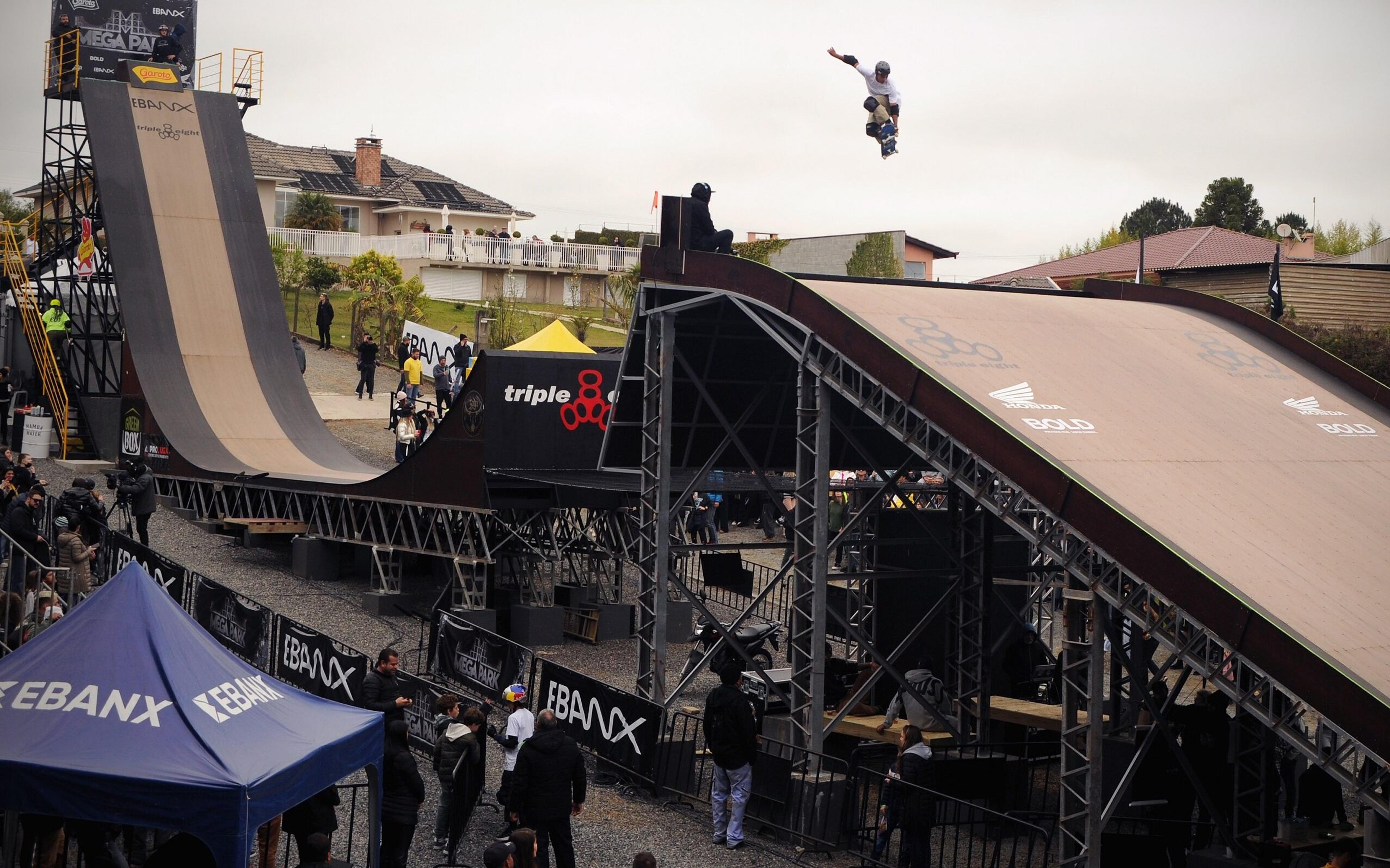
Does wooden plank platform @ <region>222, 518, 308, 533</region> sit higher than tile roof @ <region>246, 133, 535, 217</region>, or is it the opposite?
tile roof @ <region>246, 133, 535, 217</region>

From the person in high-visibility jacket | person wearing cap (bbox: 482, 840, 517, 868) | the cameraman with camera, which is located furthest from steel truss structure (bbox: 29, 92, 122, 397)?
person wearing cap (bbox: 482, 840, 517, 868)

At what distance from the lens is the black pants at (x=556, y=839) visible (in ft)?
38.8

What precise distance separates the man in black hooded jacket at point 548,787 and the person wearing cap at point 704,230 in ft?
22.5

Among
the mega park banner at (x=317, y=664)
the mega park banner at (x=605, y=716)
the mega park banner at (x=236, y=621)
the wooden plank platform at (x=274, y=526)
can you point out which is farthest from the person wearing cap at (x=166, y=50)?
the mega park banner at (x=605, y=716)

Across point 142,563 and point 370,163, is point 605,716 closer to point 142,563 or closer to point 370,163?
point 142,563

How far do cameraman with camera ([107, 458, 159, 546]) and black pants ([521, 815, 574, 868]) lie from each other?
13.1 m

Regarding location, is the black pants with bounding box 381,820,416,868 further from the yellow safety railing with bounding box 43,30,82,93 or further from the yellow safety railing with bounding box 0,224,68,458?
the yellow safety railing with bounding box 43,30,82,93

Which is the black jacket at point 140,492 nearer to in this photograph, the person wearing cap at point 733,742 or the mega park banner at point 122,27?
the person wearing cap at point 733,742

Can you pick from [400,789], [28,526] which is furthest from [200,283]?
[400,789]

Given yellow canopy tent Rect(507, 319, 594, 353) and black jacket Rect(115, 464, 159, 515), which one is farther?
yellow canopy tent Rect(507, 319, 594, 353)

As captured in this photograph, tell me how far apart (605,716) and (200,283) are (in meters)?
20.7

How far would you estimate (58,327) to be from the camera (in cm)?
3192

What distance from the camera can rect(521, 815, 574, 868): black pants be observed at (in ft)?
38.8

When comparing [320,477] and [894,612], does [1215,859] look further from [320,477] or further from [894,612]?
[320,477]
